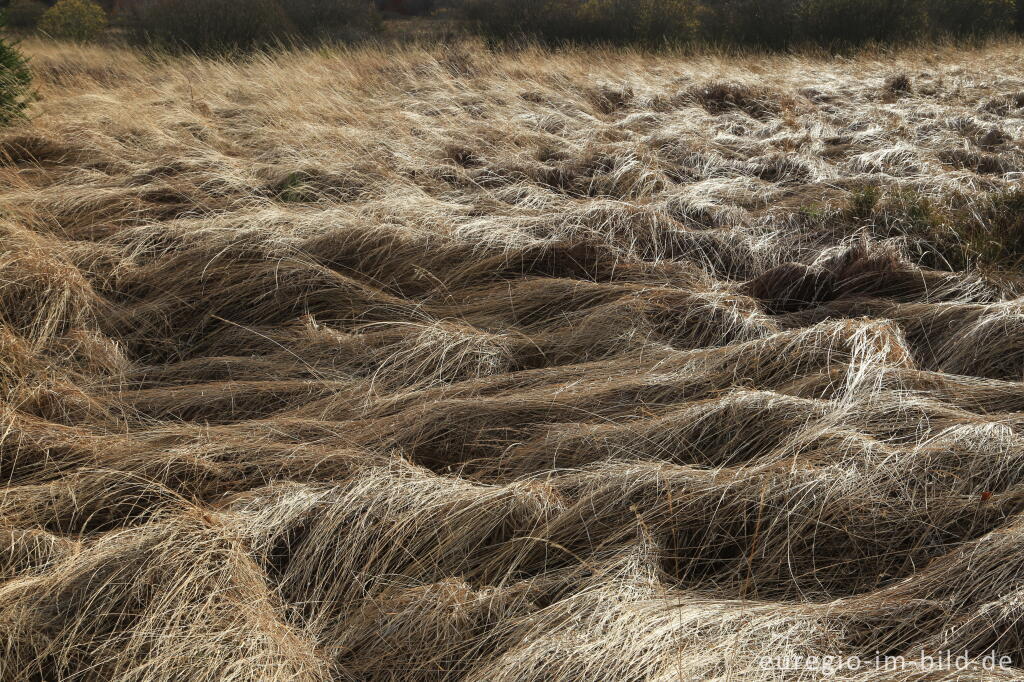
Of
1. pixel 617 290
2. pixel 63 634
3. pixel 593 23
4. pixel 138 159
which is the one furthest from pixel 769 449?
pixel 593 23

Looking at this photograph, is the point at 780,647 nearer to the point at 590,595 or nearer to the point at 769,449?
the point at 590,595

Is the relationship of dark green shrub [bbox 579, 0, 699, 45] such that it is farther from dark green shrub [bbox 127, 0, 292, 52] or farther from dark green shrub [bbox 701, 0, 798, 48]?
dark green shrub [bbox 127, 0, 292, 52]

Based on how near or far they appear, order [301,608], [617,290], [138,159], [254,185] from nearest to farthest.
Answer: [301,608], [617,290], [254,185], [138,159]

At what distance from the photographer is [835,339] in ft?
9.57

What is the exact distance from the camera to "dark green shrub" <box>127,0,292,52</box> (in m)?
12.5

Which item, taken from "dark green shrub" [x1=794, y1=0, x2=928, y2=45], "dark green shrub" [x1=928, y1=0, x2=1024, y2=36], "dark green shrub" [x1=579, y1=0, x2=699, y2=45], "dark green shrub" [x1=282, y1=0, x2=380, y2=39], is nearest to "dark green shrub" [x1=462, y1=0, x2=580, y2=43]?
"dark green shrub" [x1=579, y1=0, x2=699, y2=45]

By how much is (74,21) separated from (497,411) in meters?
16.4

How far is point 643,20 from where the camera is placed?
14844 millimetres

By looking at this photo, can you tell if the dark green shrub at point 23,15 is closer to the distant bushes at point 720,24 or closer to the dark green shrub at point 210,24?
the dark green shrub at point 210,24

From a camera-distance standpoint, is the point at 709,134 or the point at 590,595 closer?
the point at 590,595

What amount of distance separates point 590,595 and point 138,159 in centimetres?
469

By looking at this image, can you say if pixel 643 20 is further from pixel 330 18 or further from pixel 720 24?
pixel 330 18

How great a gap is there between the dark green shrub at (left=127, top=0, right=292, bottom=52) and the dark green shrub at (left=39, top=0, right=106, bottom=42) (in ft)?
7.28

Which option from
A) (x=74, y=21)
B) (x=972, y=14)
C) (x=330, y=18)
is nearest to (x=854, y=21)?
(x=972, y=14)
